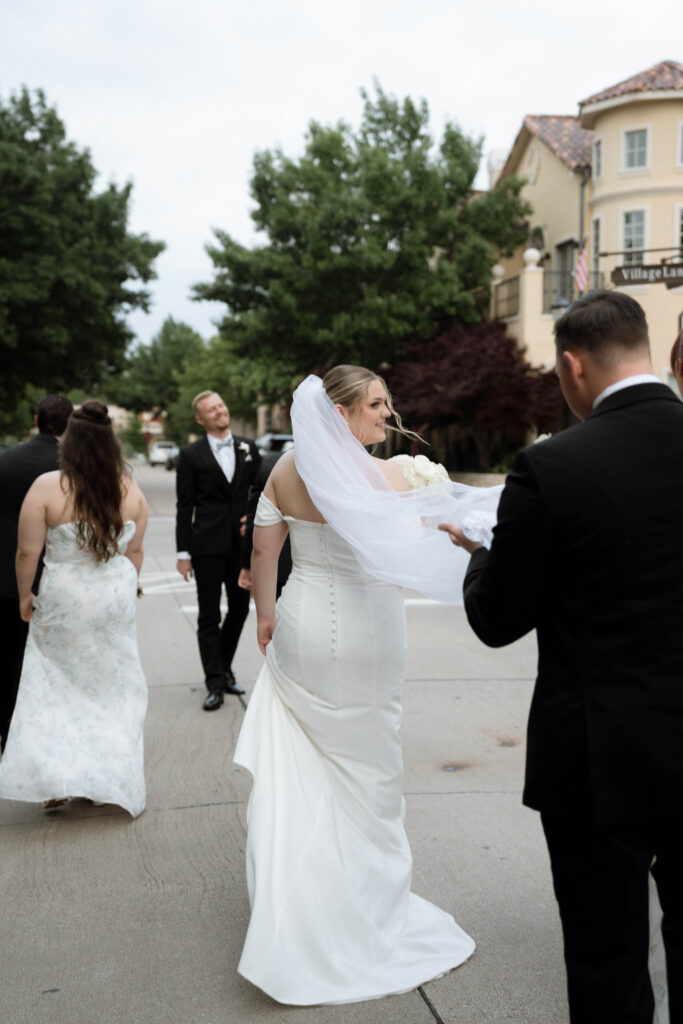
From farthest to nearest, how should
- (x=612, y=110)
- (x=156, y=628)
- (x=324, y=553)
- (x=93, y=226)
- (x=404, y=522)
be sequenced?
(x=93, y=226), (x=612, y=110), (x=156, y=628), (x=324, y=553), (x=404, y=522)

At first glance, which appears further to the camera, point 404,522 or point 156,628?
point 156,628

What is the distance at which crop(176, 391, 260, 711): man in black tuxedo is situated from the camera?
23.6 ft

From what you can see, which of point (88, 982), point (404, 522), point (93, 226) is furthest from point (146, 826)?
point (93, 226)

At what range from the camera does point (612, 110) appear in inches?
1070


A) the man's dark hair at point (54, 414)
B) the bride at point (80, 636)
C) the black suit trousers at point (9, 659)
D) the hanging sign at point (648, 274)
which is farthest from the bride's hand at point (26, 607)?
the hanging sign at point (648, 274)

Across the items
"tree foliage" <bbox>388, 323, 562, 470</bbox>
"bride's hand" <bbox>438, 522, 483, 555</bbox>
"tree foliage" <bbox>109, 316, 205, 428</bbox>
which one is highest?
"tree foliage" <bbox>109, 316, 205, 428</bbox>

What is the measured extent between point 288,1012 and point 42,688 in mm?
2350

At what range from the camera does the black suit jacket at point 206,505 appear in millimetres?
7203

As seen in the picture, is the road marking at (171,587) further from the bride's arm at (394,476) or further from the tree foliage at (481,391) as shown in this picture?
the tree foliage at (481,391)

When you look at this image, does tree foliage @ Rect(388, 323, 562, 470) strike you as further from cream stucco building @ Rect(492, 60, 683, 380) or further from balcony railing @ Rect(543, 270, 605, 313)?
balcony railing @ Rect(543, 270, 605, 313)

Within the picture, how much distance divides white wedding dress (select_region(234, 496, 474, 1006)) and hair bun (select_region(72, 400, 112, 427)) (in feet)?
4.81

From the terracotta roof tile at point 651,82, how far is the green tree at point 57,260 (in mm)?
15337

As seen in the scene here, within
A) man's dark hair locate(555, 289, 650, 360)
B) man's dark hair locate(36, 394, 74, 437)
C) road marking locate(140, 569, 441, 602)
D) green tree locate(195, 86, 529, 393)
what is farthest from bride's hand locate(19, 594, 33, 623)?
green tree locate(195, 86, 529, 393)

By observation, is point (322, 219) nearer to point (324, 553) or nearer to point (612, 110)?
point (612, 110)
